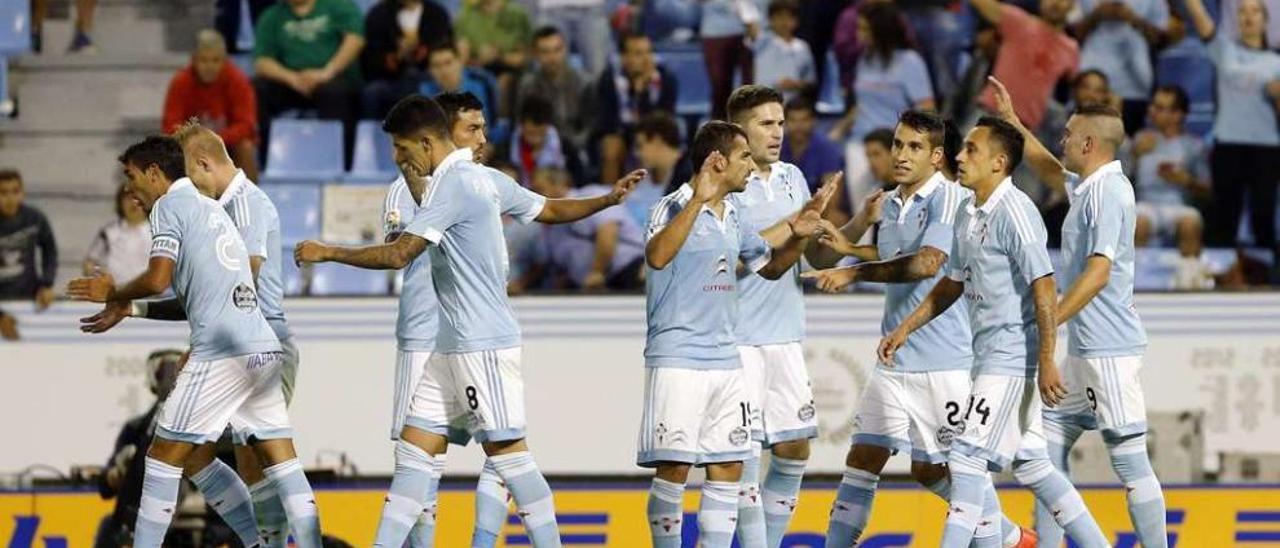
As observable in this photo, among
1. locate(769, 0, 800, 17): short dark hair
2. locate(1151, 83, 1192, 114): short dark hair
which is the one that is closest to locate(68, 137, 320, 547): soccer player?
locate(769, 0, 800, 17): short dark hair

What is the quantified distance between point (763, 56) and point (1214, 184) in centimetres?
333

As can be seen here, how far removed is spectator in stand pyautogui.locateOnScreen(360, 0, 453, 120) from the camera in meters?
16.4

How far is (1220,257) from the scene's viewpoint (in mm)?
15539

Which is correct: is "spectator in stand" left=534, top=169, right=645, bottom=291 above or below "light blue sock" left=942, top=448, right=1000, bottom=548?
above

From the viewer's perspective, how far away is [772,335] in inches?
410

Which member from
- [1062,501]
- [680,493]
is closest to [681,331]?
[680,493]

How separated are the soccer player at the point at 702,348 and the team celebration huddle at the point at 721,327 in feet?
0.04

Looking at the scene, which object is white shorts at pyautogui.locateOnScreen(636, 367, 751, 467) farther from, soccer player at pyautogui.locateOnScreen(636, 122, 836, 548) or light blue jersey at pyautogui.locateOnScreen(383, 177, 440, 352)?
light blue jersey at pyautogui.locateOnScreen(383, 177, 440, 352)


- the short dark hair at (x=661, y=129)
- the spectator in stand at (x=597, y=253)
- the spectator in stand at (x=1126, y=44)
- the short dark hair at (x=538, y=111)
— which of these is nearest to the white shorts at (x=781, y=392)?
the spectator in stand at (x=597, y=253)

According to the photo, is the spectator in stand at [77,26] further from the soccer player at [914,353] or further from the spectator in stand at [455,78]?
the soccer player at [914,353]

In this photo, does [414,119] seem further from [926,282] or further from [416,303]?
[926,282]

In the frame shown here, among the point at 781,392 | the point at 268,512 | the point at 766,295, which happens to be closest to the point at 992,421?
the point at 781,392

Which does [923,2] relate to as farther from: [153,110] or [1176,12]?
[153,110]

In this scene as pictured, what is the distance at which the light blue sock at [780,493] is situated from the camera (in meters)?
10.5
